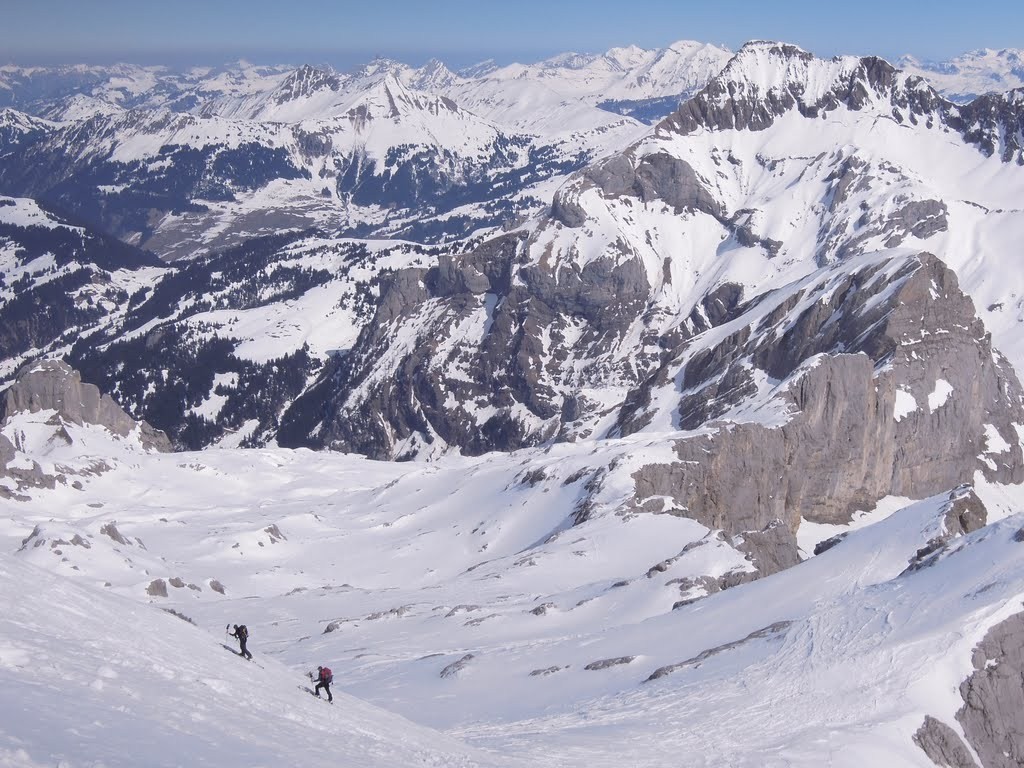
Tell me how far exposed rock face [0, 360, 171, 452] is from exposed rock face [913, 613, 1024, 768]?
15310 centimetres

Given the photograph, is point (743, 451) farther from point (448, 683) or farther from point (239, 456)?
point (239, 456)

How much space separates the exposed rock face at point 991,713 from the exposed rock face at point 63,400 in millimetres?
153098

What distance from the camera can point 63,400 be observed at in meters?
165

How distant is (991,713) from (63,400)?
155312 mm

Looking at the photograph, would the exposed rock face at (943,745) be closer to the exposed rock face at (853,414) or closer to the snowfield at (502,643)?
the snowfield at (502,643)

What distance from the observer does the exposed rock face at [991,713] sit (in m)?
35.8

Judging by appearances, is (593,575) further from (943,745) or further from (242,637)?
(943,745)

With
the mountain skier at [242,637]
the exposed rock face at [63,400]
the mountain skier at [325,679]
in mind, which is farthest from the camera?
the exposed rock face at [63,400]

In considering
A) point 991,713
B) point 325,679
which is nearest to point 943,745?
point 991,713

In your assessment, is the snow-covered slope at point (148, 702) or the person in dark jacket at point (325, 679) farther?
the person in dark jacket at point (325, 679)

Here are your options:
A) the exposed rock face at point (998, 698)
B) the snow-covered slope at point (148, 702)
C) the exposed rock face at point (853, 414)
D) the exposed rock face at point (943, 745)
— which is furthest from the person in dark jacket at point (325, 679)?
the exposed rock face at point (853, 414)

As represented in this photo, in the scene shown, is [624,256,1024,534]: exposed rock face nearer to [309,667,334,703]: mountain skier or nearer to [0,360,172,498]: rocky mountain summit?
[309,667,334,703]: mountain skier

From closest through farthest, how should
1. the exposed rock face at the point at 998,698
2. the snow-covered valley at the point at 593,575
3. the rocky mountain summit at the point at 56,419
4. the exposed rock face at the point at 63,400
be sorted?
the snow-covered valley at the point at 593,575 → the exposed rock face at the point at 998,698 → the rocky mountain summit at the point at 56,419 → the exposed rock face at the point at 63,400

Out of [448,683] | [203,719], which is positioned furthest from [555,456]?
[203,719]
